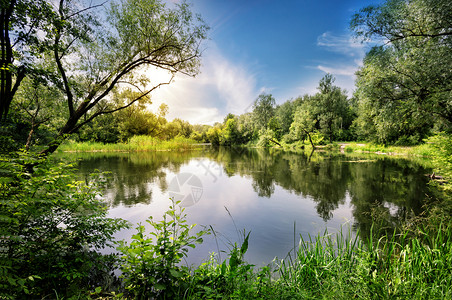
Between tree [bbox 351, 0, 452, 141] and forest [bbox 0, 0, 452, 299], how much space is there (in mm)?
47

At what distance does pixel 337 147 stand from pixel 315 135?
607cm

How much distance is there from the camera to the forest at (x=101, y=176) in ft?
6.21

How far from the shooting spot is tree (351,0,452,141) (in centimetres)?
697

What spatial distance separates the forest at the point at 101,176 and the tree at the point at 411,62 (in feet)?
0.15

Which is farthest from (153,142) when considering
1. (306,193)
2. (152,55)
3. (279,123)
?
(279,123)

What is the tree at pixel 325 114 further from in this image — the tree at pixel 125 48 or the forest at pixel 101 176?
the tree at pixel 125 48

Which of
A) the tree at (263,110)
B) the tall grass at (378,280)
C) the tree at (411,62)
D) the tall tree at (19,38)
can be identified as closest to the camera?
the tall grass at (378,280)

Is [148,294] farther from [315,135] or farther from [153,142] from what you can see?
[315,135]

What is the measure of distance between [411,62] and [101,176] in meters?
12.6

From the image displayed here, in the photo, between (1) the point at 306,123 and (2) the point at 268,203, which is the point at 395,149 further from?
(2) the point at 268,203

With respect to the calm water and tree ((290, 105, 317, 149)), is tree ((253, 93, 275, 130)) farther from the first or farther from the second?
the calm water

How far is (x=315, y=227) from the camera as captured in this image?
4.89 meters

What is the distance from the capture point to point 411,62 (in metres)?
8.55

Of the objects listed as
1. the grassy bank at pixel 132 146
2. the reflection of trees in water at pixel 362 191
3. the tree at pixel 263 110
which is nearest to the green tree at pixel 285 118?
the tree at pixel 263 110
